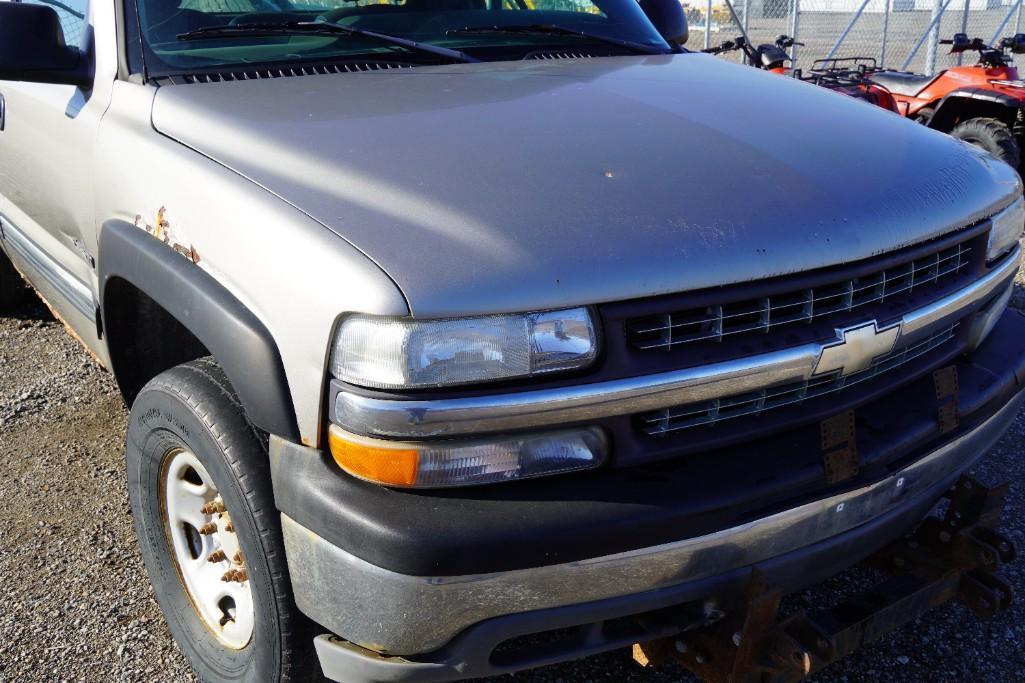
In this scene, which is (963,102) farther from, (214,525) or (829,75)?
(214,525)

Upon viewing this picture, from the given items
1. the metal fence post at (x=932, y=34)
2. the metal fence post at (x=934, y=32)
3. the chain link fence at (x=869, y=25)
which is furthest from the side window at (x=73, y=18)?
the metal fence post at (x=934, y=32)

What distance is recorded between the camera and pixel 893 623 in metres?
2.22

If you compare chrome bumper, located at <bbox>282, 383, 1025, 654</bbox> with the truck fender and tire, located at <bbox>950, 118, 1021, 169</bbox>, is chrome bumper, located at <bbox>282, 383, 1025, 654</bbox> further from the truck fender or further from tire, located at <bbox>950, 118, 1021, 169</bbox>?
the truck fender

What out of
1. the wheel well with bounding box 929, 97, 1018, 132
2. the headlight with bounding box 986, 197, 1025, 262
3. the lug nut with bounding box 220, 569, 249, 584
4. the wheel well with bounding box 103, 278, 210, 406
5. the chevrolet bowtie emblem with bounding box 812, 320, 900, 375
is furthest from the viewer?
the wheel well with bounding box 929, 97, 1018, 132

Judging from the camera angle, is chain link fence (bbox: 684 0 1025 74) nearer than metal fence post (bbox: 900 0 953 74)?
No

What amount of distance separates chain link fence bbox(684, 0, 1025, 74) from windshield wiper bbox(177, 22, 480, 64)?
10114 millimetres

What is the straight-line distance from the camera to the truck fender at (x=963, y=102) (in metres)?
7.15

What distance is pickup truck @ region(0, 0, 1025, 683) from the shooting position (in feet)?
5.63

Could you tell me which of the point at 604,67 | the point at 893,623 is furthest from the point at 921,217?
the point at 604,67

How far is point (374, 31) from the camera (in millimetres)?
2936

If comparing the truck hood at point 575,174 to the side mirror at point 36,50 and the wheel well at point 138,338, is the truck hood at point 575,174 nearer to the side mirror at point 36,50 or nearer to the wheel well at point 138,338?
the side mirror at point 36,50

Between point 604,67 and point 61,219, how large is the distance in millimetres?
1721

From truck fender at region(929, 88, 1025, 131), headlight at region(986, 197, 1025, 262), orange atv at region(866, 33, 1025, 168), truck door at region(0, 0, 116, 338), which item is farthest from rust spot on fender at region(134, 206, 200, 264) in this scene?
truck fender at region(929, 88, 1025, 131)

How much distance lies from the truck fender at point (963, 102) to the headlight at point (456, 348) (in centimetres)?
666
